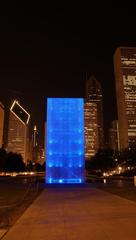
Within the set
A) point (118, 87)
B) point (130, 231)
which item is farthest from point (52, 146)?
point (118, 87)

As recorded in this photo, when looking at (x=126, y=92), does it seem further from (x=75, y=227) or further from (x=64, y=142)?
(x=75, y=227)

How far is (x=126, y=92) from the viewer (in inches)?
7402

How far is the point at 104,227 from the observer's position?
384 inches

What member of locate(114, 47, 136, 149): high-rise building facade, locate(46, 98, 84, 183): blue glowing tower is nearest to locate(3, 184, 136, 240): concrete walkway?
locate(46, 98, 84, 183): blue glowing tower

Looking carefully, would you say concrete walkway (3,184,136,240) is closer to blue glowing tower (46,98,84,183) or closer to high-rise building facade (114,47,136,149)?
blue glowing tower (46,98,84,183)

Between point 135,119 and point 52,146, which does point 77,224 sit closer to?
point 52,146

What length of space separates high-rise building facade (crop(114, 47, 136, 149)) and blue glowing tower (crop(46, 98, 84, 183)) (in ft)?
392

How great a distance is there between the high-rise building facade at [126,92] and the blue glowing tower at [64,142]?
392ft

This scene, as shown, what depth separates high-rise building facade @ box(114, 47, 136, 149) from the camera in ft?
586

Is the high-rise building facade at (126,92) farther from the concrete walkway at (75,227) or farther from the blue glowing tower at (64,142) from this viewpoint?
the concrete walkway at (75,227)

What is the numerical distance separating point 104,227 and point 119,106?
18439 centimetres

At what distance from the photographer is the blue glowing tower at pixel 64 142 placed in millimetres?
53656

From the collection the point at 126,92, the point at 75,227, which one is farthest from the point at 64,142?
the point at 126,92

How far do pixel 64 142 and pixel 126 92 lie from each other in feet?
460
